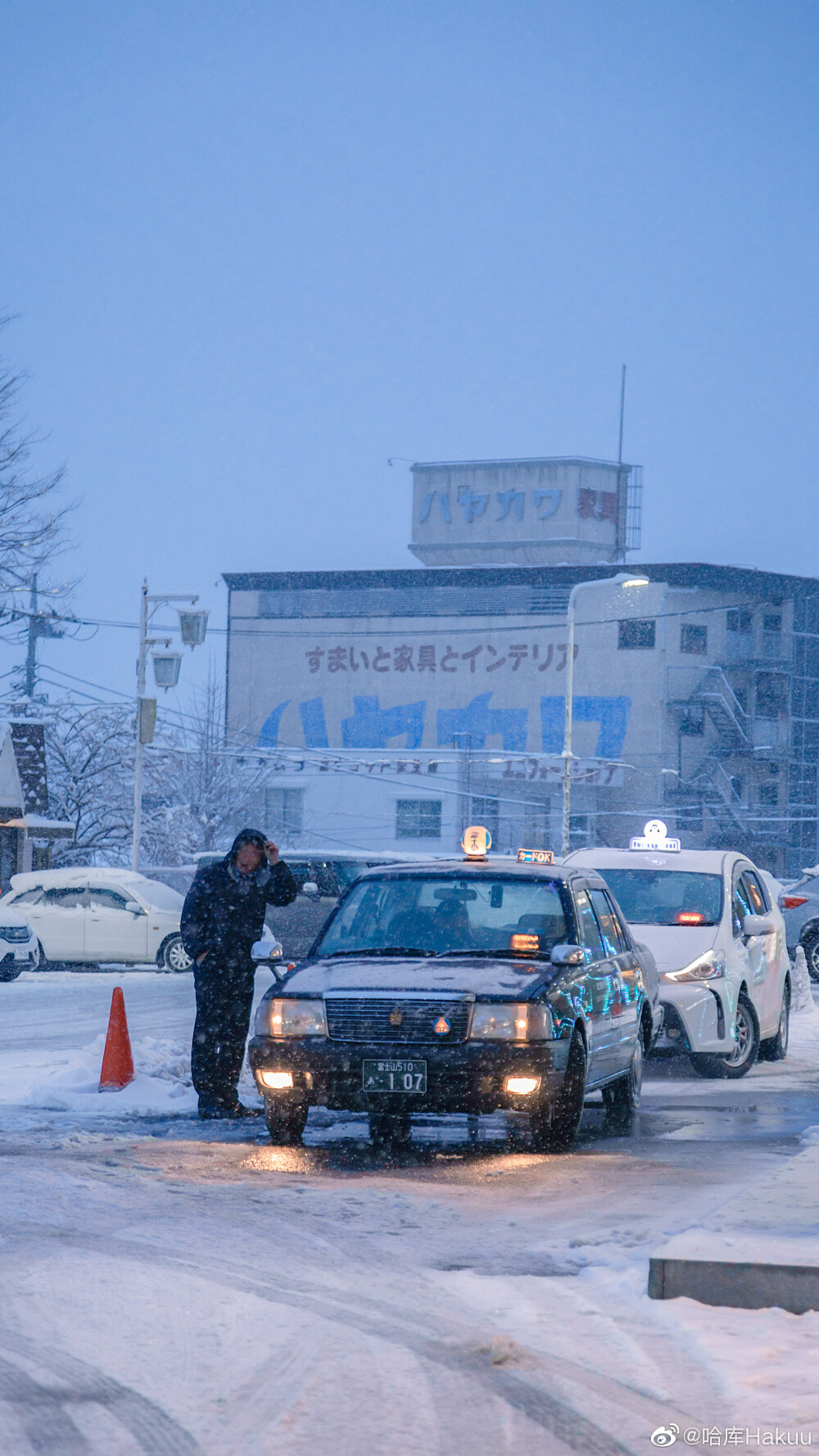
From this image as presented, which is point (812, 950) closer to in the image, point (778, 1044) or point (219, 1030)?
point (778, 1044)

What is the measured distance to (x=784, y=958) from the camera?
1596 centimetres

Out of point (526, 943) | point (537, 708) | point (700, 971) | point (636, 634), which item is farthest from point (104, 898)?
point (537, 708)

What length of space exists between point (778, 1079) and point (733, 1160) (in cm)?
467

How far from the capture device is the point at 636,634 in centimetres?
8138

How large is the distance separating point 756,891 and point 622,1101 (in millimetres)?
4804

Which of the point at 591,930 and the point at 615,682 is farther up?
the point at 615,682

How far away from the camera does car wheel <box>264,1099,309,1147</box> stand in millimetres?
9977

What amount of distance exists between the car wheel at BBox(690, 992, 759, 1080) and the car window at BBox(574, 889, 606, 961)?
326cm

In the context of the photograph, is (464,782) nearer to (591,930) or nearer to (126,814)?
(126,814)

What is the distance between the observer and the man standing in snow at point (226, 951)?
11242 mm

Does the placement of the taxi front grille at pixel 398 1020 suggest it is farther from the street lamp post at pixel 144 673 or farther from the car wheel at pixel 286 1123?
the street lamp post at pixel 144 673

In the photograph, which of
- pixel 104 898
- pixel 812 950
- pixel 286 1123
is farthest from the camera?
pixel 104 898

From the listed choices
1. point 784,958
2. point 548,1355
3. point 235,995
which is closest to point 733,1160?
point 235,995

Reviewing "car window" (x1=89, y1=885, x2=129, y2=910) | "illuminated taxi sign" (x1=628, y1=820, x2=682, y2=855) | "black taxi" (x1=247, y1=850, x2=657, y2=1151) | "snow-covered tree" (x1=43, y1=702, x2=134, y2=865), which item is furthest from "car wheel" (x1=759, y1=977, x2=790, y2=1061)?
"snow-covered tree" (x1=43, y1=702, x2=134, y2=865)
